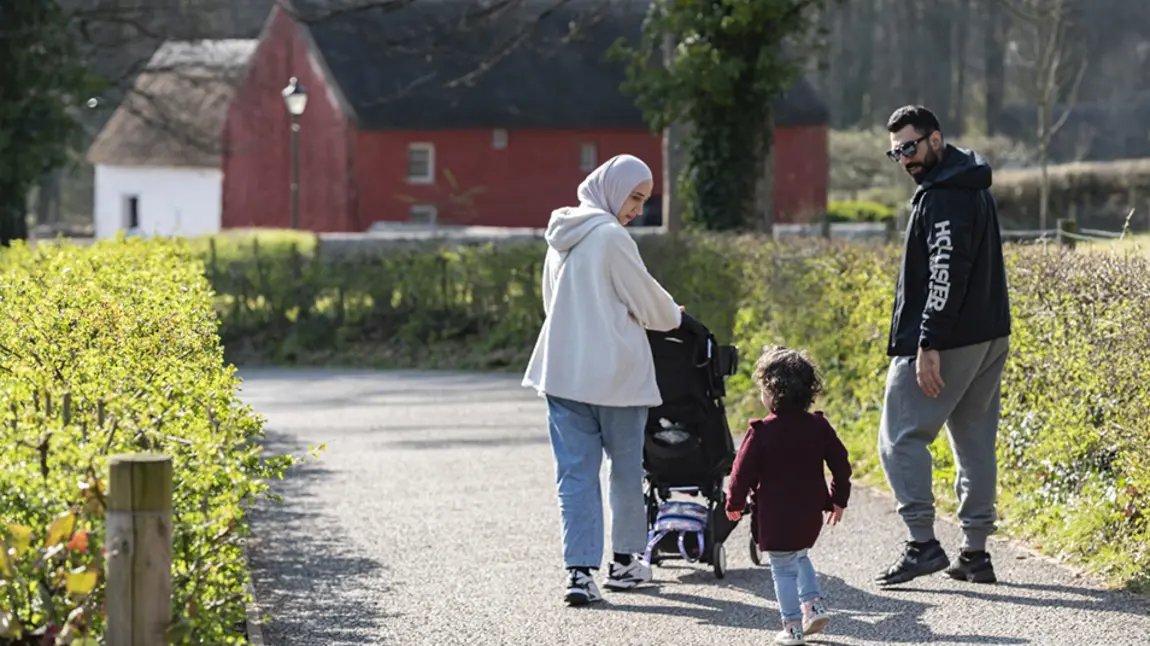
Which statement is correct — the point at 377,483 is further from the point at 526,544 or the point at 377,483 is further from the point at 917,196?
the point at 917,196

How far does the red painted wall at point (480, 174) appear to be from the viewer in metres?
53.4

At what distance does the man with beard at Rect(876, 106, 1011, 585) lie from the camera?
805 cm

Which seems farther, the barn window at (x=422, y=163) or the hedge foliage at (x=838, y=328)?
the barn window at (x=422, y=163)

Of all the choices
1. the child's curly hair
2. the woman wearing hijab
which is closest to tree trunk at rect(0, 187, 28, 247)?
the woman wearing hijab

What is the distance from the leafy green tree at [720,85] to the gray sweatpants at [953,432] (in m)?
11.8

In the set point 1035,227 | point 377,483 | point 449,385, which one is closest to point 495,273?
point 449,385

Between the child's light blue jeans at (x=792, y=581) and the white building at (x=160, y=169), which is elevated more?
the white building at (x=160, y=169)

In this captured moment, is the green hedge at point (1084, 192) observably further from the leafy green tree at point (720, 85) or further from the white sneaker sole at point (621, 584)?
the white sneaker sole at point (621, 584)

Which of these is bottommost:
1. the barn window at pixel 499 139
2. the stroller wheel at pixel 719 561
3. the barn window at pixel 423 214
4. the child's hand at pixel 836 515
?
the stroller wheel at pixel 719 561

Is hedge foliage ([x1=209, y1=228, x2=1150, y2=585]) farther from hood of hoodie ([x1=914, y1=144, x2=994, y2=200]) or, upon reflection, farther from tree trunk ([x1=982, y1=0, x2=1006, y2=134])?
tree trunk ([x1=982, y1=0, x2=1006, y2=134])

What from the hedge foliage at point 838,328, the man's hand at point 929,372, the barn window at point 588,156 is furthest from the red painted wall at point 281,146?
the man's hand at point 929,372

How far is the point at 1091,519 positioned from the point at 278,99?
48.6 metres

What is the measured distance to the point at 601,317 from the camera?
26.9ft

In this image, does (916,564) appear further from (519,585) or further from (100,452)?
(100,452)
